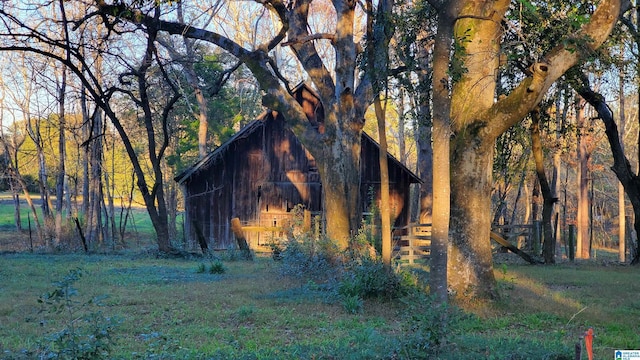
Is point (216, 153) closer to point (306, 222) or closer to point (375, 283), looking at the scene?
point (306, 222)

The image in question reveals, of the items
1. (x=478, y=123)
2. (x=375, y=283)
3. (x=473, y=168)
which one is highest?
(x=478, y=123)

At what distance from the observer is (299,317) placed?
10242 mm

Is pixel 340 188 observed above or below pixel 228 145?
below

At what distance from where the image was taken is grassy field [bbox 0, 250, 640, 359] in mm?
7305

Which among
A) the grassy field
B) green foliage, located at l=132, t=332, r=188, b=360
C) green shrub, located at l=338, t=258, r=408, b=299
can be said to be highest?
green shrub, located at l=338, t=258, r=408, b=299

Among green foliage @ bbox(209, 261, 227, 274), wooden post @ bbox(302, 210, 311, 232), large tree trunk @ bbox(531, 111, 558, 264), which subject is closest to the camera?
green foliage @ bbox(209, 261, 227, 274)

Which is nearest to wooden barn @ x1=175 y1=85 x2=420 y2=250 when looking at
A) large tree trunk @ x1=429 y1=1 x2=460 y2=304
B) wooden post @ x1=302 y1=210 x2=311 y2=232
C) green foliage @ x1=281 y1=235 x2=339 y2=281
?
wooden post @ x1=302 y1=210 x2=311 y2=232

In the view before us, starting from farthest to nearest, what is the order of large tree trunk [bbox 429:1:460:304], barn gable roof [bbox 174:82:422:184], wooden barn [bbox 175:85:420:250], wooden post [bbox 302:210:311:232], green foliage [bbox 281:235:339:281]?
wooden barn [bbox 175:85:420:250], barn gable roof [bbox 174:82:422:184], wooden post [bbox 302:210:311:232], green foliage [bbox 281:235:339:281], large tree trunk [bbox 429:1:460:304]

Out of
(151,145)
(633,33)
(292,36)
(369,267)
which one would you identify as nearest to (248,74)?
(151,145)

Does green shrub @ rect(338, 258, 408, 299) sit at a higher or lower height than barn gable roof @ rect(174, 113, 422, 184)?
lower

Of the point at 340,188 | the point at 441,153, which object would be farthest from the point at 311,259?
the point at 441,153

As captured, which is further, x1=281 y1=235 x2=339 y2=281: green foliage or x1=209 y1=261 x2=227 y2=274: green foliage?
x1=209 y1=261 x2=227 y2=274: green foliage

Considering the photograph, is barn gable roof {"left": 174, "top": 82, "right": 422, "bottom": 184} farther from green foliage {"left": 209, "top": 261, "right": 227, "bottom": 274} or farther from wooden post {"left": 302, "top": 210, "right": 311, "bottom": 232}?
green foliage {"left": 209, "top": 261, "right": 227, "bottom": 274}

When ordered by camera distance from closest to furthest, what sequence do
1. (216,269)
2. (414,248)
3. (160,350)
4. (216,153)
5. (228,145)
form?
(160,350) < (216,269) < (414,248) < (216,153) < (228,145)
